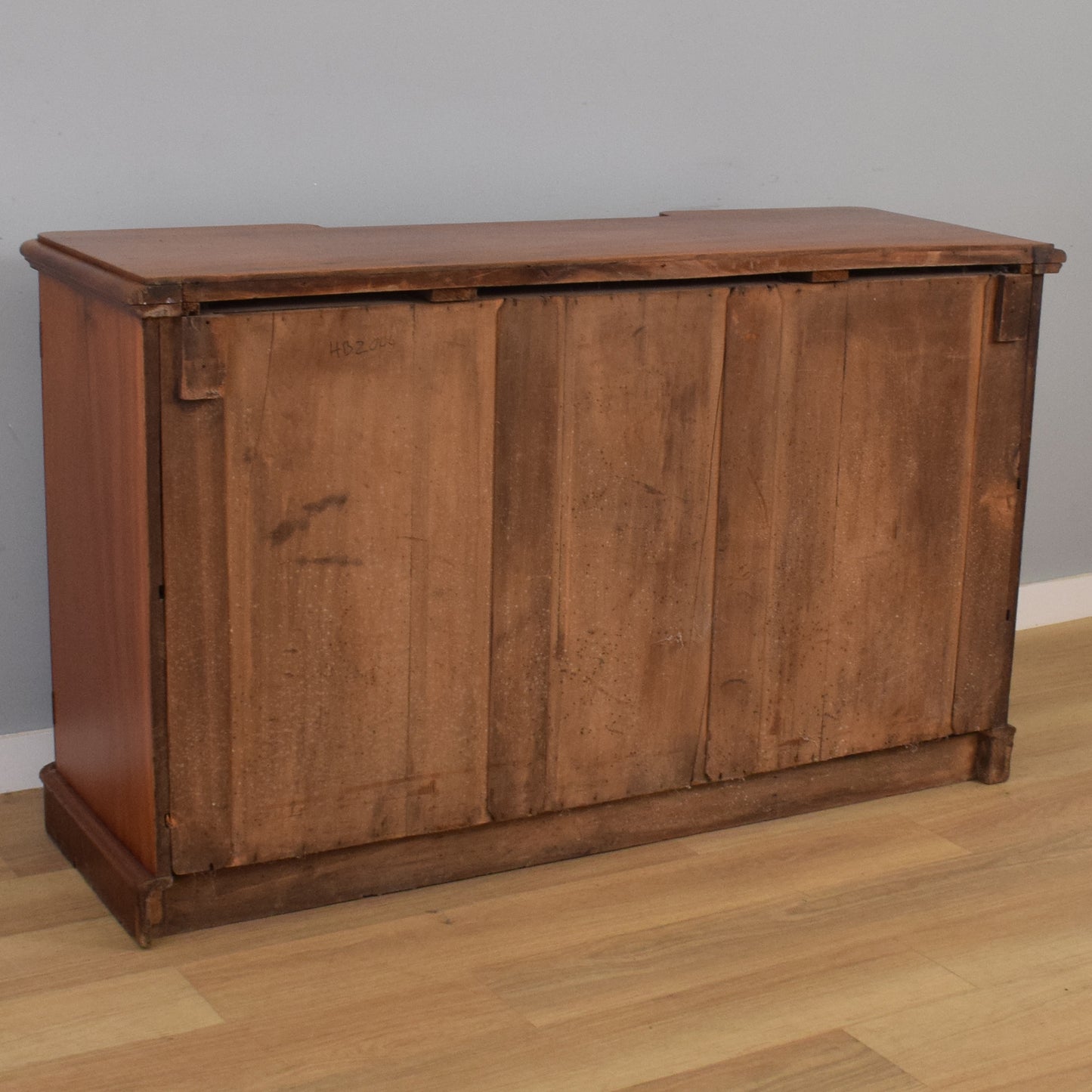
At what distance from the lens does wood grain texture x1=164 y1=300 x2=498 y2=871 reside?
1907 millimetres

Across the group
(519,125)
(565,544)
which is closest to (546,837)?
(565,544)

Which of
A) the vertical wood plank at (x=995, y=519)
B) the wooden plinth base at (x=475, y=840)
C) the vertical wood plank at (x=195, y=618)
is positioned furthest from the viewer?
the vertical wood plank at (x=995, y=519)

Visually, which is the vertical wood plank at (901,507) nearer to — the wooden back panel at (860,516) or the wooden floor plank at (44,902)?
the wooden back panel at (860,516)

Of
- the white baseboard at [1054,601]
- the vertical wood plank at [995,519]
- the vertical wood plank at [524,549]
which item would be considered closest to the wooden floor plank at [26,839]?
the vertical wood plank at [524,549]

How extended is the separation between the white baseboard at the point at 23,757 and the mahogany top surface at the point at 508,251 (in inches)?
29.0

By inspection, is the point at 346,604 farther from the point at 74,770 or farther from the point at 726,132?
the point at 726,132

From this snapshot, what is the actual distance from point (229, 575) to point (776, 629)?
31.8 inches

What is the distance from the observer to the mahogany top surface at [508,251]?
1.90m

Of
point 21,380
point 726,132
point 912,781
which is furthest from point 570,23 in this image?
point 912,781

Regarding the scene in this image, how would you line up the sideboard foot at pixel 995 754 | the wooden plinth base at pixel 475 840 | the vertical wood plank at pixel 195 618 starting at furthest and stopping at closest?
1. the sideboard foot at pixel 995 754
2. the wooden plinth base at pixel 475 840
3. the vertical wood plank at pixel 195 618

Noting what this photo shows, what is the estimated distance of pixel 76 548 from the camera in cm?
214

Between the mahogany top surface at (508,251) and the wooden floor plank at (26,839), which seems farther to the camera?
the wooden floor plank at (26,839)

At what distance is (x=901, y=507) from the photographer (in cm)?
234

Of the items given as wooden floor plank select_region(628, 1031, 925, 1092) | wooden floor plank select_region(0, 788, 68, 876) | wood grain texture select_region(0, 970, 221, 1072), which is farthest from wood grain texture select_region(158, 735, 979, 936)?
wooden floor plank select_region(628, 1031, 925, 1092)
